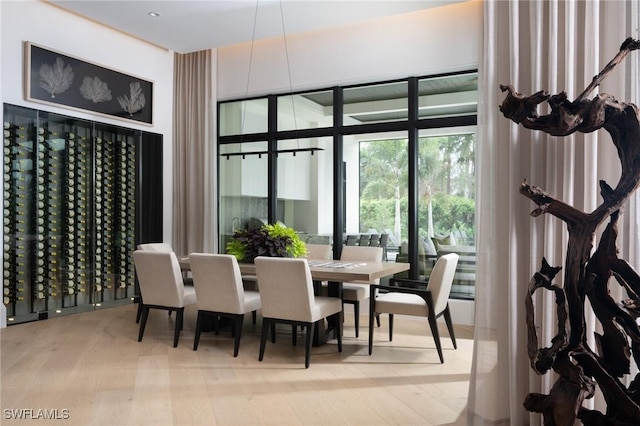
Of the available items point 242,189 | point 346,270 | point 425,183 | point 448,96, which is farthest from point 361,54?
point 346,270

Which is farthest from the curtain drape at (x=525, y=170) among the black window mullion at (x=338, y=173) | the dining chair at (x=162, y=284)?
the black window mullion at (x=338, y=173)

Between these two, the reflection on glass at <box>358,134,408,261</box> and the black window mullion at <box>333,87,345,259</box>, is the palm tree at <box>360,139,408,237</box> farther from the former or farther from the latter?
the black window mullion at <box>333,87,345,259</box>

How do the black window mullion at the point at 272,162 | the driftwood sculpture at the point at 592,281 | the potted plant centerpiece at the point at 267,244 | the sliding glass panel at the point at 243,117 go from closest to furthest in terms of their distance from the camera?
the driftwood sculpture at the point at 592,281 → the potted plant centerpiece at the point at 267,244 → the black window mullion at the point at 272,162 → the sliding glass panel at the point at 243,117

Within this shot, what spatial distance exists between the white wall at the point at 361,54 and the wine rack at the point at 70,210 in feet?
5.20

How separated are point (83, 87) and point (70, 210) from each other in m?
1.45

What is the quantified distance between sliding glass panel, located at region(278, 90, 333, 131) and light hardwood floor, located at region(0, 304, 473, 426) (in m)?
2.75

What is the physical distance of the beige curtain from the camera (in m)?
6.80

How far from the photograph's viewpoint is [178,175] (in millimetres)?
6977

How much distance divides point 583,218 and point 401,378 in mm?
1964

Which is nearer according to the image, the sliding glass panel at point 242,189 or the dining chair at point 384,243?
the dining chair at point 384,243

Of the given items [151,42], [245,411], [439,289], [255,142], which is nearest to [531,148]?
[439,289]

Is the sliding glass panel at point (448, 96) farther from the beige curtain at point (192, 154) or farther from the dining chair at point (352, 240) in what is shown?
the beige curtain at point (192, 154)

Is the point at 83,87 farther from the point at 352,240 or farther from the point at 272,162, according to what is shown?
the point at 352,240

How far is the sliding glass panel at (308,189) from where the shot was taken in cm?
622
